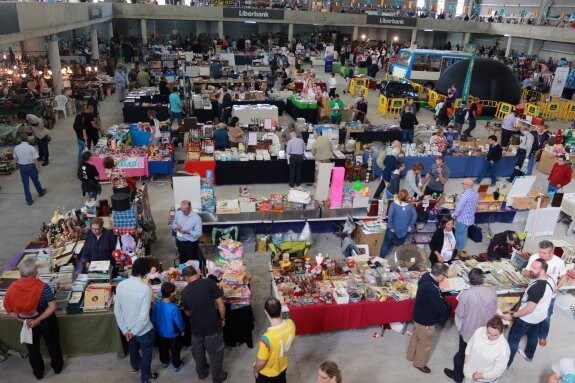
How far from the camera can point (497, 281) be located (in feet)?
22.1

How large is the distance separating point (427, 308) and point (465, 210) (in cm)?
322

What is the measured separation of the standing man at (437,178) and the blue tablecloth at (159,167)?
6.19m

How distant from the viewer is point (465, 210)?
799 cm

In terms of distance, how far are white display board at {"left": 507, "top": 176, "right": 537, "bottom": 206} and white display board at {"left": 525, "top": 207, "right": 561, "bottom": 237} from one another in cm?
50

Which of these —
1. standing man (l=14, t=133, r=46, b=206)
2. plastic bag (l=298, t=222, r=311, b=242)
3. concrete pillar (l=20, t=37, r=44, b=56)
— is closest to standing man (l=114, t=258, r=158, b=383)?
plastic bag (l=298, t=222, r=311, b=242)

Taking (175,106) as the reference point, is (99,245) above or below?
below

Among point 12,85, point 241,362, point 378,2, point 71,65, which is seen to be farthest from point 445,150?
point 378,2

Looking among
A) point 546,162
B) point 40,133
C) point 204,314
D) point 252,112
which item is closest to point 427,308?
point 204,314

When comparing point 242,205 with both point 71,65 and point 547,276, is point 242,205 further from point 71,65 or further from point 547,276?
point 71,65

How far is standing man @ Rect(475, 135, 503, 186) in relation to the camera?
11.5 m

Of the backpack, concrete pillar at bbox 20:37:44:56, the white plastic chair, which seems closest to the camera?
the backpack

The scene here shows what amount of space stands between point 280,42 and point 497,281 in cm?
3434

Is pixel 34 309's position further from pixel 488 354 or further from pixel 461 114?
pixel 461 114

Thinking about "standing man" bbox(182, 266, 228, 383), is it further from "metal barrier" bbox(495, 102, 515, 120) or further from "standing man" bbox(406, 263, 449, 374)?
"metal barrier" bbox(495, 102, 515, 120)
